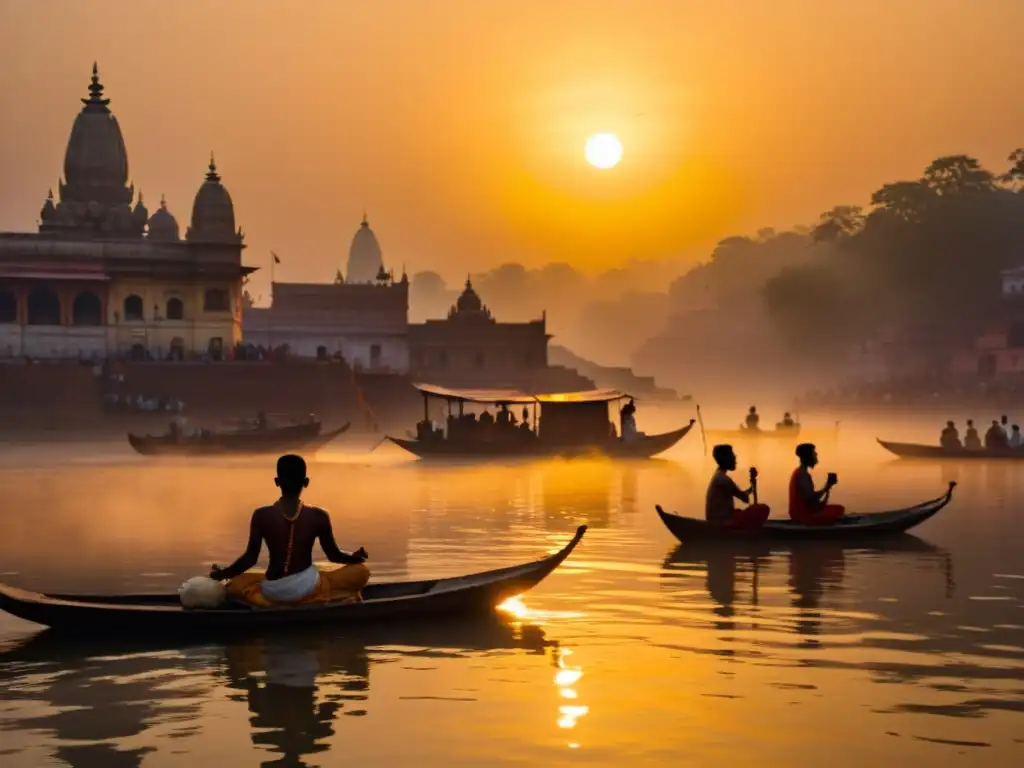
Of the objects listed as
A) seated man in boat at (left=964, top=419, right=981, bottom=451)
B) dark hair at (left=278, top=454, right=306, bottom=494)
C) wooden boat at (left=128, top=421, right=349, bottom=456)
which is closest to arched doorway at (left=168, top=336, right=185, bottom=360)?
wooden boat at (left=128, top=421, right=349, bottom=456)

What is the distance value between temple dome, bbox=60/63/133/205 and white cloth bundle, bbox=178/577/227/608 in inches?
2358

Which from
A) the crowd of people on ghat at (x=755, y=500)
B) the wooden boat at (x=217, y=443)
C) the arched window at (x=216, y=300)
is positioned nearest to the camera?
the crowd of people on ghat at (x=755, y=500)

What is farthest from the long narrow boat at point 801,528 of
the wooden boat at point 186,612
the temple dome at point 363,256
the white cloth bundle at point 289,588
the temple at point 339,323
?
the temple dome at point 363,256

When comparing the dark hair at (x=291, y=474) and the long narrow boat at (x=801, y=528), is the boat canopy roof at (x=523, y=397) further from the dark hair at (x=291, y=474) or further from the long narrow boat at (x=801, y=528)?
the dark hair at (x=291, y=474)

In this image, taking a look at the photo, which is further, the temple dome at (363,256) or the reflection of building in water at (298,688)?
the temple dome at (363,256)

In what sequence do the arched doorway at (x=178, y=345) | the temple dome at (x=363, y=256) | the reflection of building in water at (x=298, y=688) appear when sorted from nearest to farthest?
the reflection of building in water at (x=298, y=688) < the arched doorway at (x=178, y=345) < the temple dome at (x=363, y=256)

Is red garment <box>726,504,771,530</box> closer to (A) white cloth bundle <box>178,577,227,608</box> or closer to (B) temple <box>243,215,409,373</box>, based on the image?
(A) white cloth bundle <box>178,577,227,608</box>

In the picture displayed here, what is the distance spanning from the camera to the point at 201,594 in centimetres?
1197

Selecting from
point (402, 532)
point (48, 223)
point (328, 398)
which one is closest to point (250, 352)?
point (328, 398)

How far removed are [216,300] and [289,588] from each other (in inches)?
2081

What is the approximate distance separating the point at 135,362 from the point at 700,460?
21.9 m

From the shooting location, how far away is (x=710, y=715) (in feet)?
32.4

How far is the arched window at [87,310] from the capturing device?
199 feet

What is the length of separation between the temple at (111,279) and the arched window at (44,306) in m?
0.04
